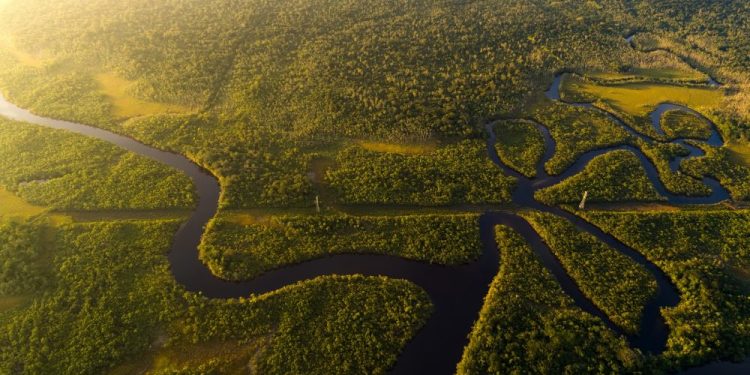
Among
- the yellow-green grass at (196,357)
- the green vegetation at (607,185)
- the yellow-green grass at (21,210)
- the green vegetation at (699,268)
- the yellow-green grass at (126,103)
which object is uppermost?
the yellow-green grass at (126,103)

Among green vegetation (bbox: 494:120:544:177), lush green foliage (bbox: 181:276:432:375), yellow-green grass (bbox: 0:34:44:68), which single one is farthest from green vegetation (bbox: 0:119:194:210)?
green vegetation (bbox: 494:120:544:177)

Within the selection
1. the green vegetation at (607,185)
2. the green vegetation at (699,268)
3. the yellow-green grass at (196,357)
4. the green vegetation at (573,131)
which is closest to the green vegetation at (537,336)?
the green vegetation at (699,268)

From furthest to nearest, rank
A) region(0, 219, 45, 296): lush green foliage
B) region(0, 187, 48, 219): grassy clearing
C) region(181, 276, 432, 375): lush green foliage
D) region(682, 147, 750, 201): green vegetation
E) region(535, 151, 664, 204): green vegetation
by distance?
region(682, 147, 750, 201): green vegetation, region(535, 151, 664, 204): green vegetation, region(0, 187, 48, 219): grassy clearing, region(0, 219, 45, 296): lush green foliage, region(181, 276, 432, 375): lush green foliage

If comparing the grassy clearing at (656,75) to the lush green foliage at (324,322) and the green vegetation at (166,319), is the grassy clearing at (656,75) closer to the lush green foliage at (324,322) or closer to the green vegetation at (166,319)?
the lush green foliage at (324,322)

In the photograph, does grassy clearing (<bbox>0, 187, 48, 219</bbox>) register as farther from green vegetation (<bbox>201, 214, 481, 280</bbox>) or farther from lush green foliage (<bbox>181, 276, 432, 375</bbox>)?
lush green foliage (<bbox>181, 276, 432, 375</bbox>)

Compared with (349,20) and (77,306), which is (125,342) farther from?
(349,20)

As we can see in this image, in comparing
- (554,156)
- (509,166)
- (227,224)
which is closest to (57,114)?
(227,224)

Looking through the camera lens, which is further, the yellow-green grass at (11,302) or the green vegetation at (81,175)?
the green vegetation at (81,175)

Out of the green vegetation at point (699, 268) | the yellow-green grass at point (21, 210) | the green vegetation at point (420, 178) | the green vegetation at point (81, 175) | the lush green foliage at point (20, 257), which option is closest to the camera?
the green vegetation at point (699, 268)
